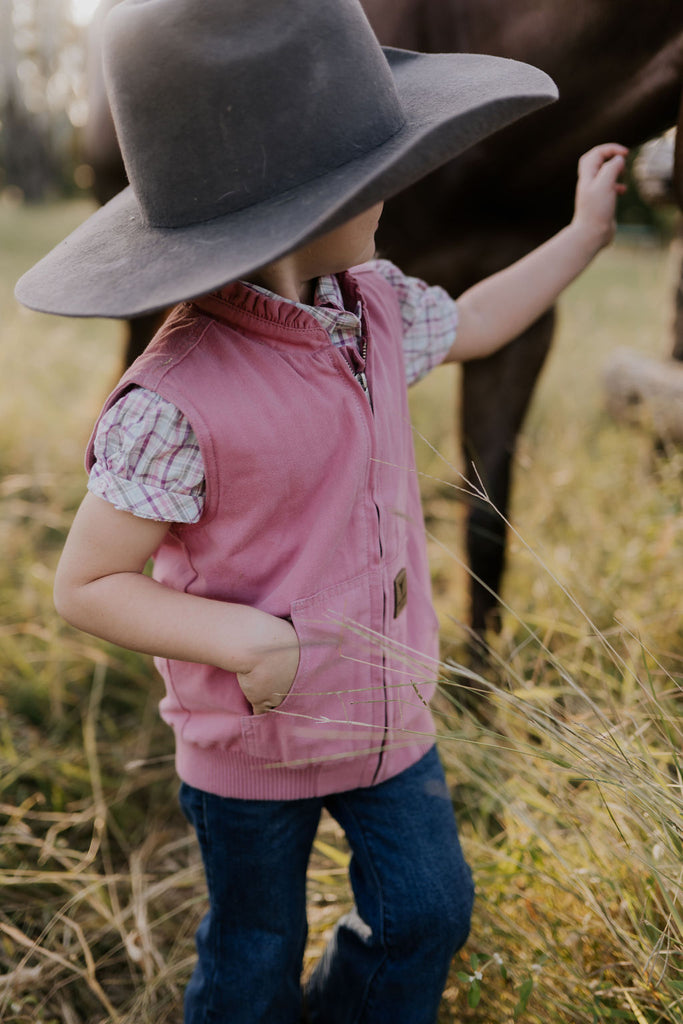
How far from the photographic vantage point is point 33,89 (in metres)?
20.5

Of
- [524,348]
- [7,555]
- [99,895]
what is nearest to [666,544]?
[524,348]

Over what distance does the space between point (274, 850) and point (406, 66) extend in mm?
1008

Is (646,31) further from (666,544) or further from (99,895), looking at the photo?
(99,895)

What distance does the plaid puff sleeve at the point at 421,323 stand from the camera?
1299mm

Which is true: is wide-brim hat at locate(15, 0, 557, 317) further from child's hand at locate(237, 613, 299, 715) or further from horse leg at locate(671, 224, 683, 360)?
horse leg at locate(671, 224, 683, 360)

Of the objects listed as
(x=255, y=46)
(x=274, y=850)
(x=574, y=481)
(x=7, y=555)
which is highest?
(x=255, y=46)

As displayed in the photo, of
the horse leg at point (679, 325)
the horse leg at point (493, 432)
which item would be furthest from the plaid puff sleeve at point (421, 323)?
the horse leg at point (679, 325)

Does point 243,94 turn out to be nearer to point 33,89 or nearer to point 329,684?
point 329,684

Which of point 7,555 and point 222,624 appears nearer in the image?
point 222,624

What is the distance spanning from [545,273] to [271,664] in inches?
29.0

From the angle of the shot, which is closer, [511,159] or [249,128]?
[249,128]

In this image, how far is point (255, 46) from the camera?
33.8 inches

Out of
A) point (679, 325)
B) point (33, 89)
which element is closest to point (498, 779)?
point (679, 325)

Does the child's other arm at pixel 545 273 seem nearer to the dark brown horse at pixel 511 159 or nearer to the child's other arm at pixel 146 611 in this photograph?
the dark brown horse at pixel 511 159
